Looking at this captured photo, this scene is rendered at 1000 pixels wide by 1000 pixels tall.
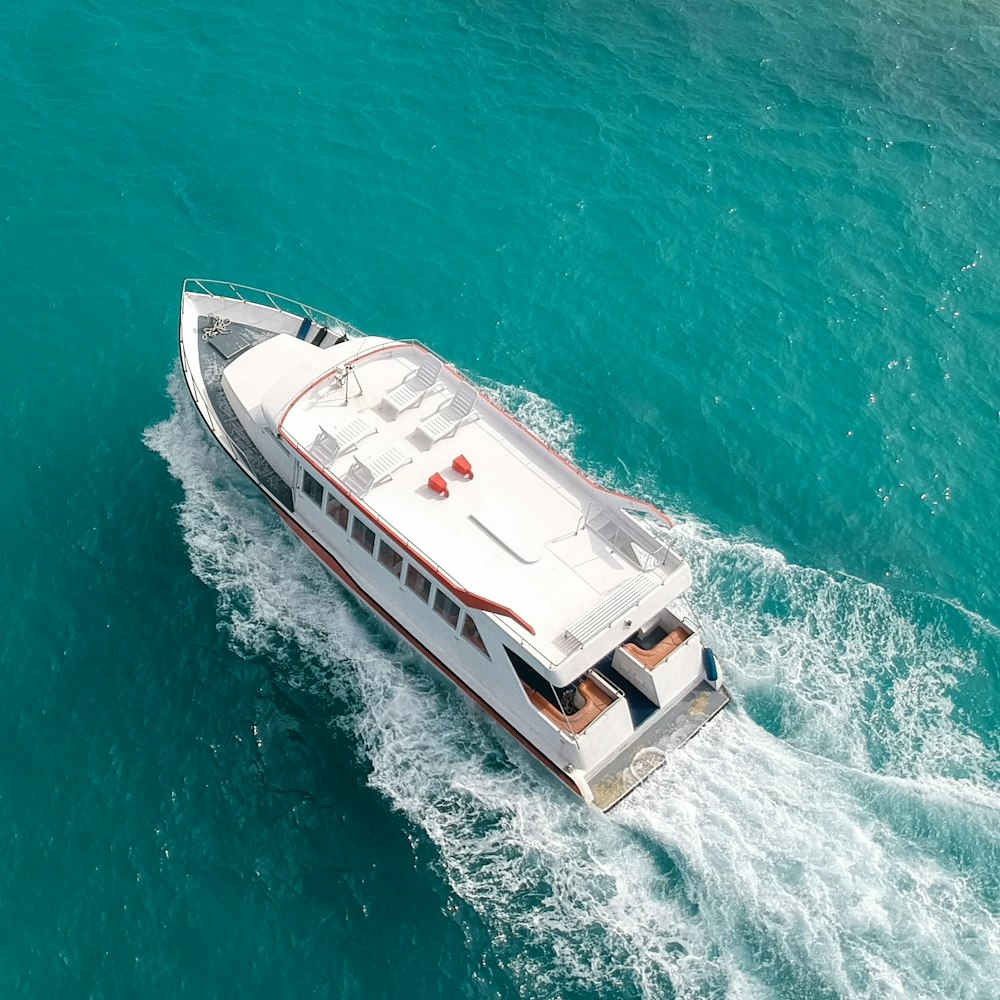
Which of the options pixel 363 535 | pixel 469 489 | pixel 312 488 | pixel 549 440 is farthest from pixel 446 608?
pixel 549 440

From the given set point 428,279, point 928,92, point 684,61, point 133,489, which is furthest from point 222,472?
point 928,92

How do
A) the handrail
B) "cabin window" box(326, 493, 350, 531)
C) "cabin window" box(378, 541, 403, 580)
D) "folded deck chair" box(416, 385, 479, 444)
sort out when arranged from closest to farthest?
"cabin window" box(378, 541, 403, 580) < "cabin window" box(326, 493, 350, 531) < "folded deck chair" box(416, 385, 479, 444) < the handrail

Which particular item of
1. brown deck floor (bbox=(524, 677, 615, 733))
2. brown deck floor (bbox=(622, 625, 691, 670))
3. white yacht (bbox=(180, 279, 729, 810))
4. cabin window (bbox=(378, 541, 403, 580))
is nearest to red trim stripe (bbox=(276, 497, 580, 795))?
white yacht (bbox=(180, 279, 729, 810))

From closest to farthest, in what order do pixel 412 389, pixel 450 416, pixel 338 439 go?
1. pixel 338 439
2. pixel 450 416
3. pixel 412 389

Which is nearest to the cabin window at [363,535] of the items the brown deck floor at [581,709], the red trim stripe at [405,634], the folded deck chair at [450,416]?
the red trim stripe at [405,634]

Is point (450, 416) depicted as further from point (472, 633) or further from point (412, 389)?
point (472, 633)

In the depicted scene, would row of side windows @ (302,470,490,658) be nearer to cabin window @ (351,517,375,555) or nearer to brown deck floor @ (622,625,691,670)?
cabin window @ (351,517,375,555)
